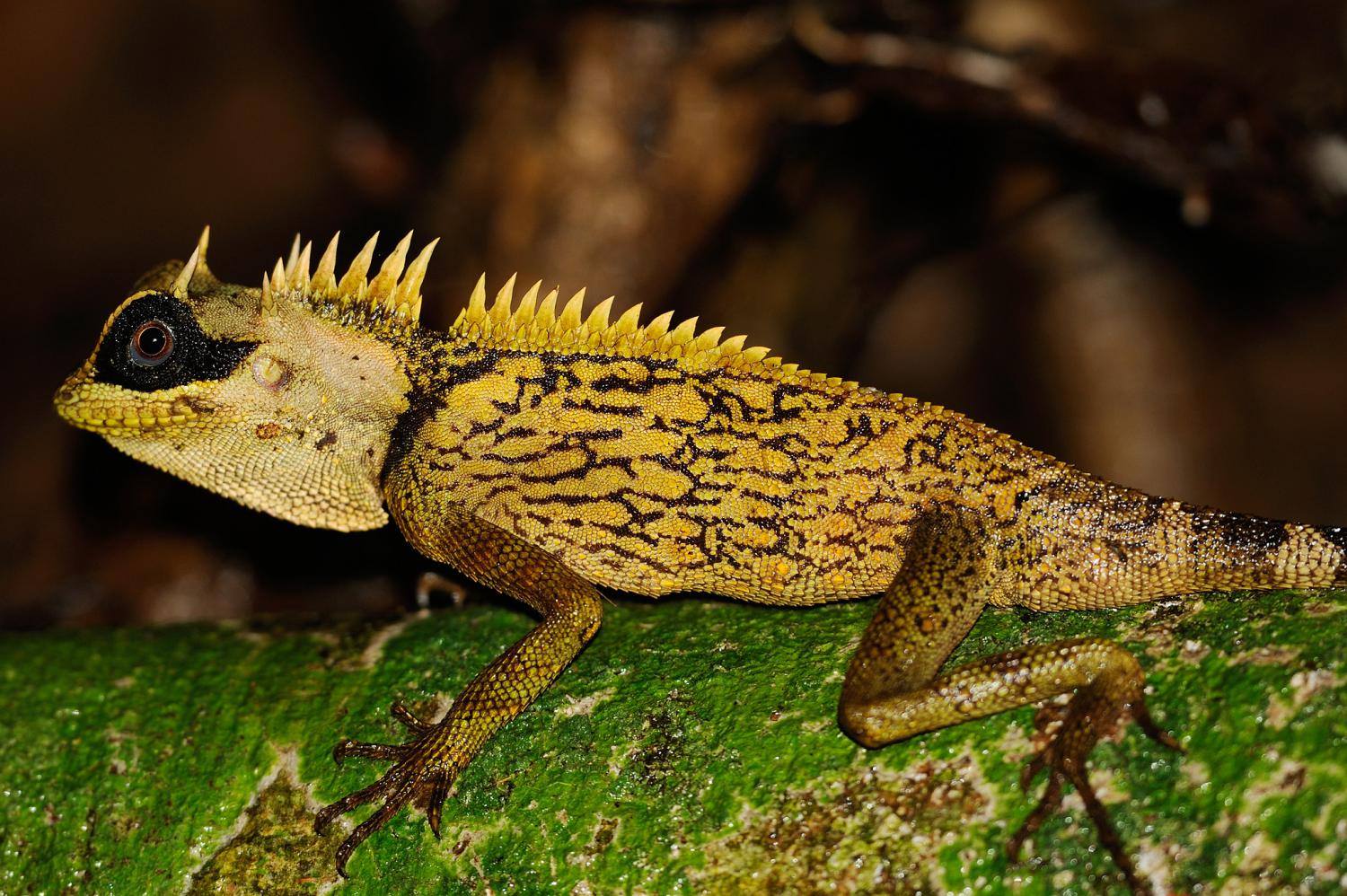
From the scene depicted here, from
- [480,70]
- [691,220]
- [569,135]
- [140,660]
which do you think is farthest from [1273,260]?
[140,660]

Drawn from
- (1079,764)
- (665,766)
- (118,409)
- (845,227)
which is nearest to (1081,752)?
(1079,764)

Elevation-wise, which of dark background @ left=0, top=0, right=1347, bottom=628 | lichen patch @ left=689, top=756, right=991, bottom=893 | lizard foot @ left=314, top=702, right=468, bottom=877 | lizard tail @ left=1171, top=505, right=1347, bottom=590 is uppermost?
dark background @ left=0, top=0, right=1347, bottom=628

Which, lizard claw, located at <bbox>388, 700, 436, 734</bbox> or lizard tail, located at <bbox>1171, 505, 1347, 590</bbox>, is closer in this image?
lizard tail, located at <bbox>1171, 505, 1347, 590</bbox>

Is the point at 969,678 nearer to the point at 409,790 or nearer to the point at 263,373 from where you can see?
the point at 409,790

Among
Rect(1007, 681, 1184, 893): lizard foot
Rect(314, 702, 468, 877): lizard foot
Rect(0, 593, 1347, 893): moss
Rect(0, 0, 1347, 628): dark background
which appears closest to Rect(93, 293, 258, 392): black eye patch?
Rect(0, 593, 1347, 893): moss

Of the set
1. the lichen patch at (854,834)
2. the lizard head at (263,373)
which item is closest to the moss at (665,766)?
the lichen patch at (854,834)

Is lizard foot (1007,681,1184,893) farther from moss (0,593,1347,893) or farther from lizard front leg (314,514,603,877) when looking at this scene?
lizard front leg (314,514,603,877)
